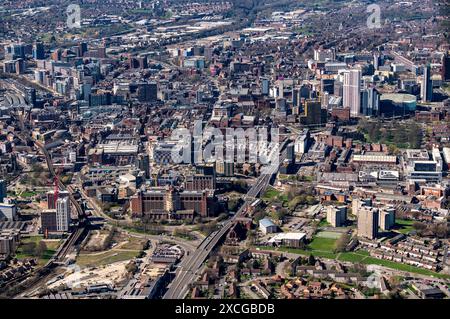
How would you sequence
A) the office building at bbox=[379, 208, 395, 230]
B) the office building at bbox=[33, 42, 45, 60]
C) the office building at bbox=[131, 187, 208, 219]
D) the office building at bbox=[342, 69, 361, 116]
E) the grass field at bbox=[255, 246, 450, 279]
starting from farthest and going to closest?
the office building at bbox=[33, 42, 45, 60]
the office building at bbox=[342, 69, 361, 116]
the office building at bbox=[131, 187, 208, 219]
the office building at bbox=[379, 208, 395, 230]
the grass field at bbox=[255, 246, 450, 279]

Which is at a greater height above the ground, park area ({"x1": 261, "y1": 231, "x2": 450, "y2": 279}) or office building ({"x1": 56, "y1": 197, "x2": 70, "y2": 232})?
office building ({"x1": 56, "y1": 197, "x2": 70, "y2": 232})

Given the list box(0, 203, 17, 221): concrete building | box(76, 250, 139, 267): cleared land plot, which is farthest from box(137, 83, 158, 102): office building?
box(76, 250, 139, 267): cleared land plot

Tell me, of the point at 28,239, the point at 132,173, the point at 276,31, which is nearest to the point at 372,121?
the point at 132,173

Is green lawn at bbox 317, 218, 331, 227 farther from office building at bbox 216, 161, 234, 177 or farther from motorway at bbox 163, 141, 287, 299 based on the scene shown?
office building at bbox 216, 161, 234, 177

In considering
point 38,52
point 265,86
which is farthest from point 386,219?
point 38,52

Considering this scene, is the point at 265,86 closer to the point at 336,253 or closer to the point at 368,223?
the point at 368,223
